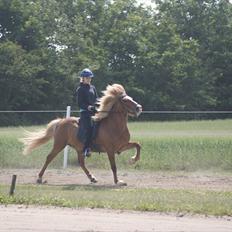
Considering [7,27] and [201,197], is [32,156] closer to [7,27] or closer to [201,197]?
[201,197]

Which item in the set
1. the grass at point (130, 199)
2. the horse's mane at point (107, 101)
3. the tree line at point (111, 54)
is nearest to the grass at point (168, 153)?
the horse's mane at point (107, 101)

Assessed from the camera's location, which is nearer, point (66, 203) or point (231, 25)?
point (66, 203)

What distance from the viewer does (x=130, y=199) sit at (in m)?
11.6

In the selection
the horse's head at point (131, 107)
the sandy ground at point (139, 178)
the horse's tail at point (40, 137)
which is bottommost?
the sandy ground at point (139, 178)

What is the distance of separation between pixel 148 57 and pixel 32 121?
17963mm

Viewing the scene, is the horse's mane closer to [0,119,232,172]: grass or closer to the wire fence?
[0,119,232,172]: grass

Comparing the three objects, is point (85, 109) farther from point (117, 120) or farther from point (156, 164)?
point (156, 164)

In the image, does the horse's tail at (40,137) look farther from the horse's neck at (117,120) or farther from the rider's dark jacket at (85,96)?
the horse's neck at (117,120)

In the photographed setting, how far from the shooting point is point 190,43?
46000 millimetres

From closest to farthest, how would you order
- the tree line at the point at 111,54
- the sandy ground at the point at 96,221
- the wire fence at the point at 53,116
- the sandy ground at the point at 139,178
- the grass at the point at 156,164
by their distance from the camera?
the sandy ground at the point at 96,221
the grass at the point at 156,164
the sandy ground at the point at 139,178
the wire fence at the point at 53,116
the tree line at the point at 111,54

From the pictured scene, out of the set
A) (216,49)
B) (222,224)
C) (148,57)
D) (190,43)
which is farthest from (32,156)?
(216,49)

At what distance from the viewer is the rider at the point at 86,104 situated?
48.2 feet

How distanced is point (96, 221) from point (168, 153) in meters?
9.75

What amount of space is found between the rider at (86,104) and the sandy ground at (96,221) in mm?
4593
